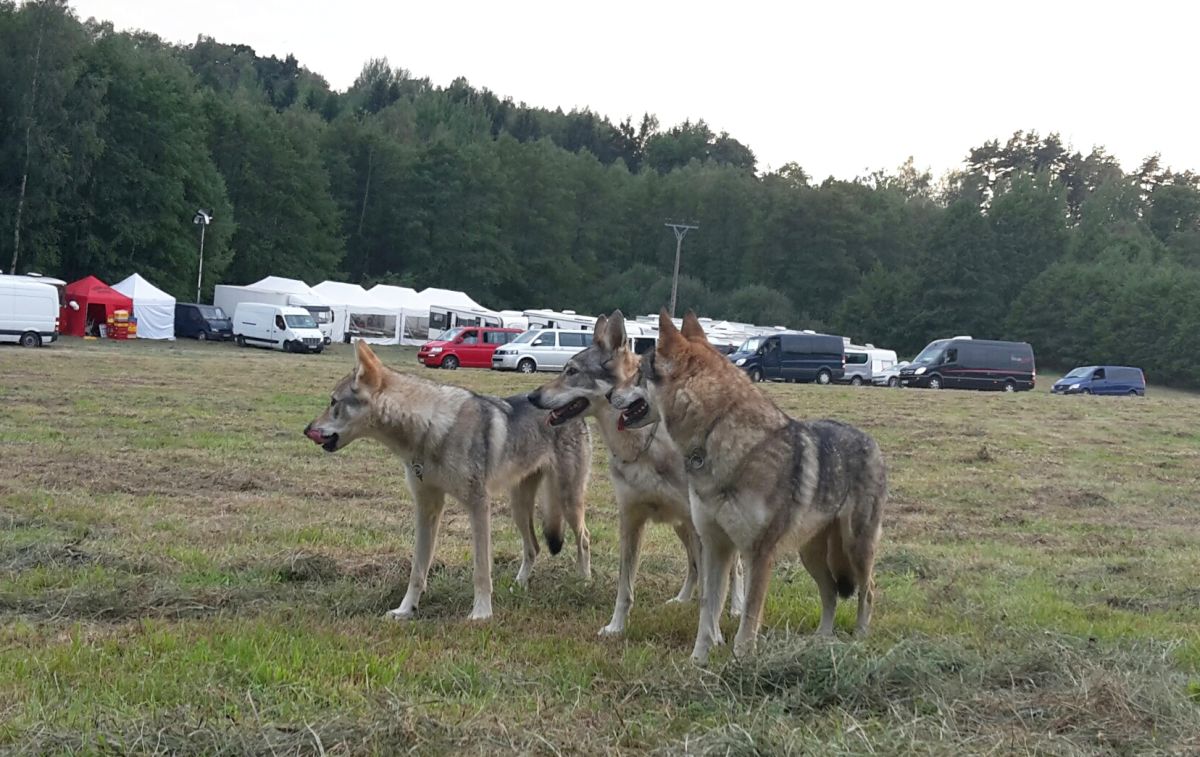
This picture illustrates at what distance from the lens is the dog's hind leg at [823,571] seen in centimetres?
684

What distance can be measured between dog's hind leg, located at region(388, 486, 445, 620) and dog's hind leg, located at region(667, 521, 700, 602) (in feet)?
5.44

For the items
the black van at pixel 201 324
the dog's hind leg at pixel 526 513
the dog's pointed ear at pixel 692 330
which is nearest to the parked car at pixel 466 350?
the black van at pixel 201 324

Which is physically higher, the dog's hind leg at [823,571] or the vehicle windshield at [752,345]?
the vehicle windshield at [752,345]

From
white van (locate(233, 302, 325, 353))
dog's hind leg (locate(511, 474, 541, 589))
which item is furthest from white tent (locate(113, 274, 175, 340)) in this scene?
dog's hind leg (locate(511, 474, 541, 589))

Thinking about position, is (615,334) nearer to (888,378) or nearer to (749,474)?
(749,474)

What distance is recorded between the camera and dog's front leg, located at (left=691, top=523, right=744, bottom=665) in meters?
6.23

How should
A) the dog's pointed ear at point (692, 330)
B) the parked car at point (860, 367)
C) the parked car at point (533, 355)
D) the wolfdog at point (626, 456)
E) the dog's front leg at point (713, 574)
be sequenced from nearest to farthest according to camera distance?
the dog's front leg at point (713, 574) < the dog's pointed ear at point (692, 330) < the wolfdog at point (626, 456) < the parked car at point (533, 355) < the parked car at point (860, 367)

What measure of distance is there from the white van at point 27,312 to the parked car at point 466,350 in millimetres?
13743

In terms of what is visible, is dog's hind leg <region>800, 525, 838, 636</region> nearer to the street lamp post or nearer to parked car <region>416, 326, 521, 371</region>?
parked car <region>416, 326, 521, 371</region>

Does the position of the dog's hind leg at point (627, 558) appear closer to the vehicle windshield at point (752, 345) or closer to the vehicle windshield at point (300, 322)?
the vehicle windshield at point (752, 345)

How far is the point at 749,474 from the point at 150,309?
166ft

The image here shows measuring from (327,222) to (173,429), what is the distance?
68.6m

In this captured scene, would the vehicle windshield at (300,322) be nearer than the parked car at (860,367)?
No

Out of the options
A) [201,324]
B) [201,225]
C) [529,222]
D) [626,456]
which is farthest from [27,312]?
[529,222]
